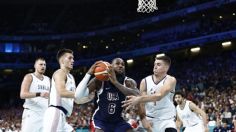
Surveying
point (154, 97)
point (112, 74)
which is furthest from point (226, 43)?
point (112, 74)

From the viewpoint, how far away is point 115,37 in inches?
1703

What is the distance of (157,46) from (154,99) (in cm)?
2930

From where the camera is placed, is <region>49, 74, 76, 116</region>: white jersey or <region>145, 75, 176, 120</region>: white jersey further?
<region>145, 75, 176, 120</region>: white jersey

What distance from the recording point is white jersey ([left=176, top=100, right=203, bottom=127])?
10.2 metres

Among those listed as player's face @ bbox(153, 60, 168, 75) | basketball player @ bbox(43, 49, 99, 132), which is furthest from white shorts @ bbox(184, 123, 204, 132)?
basketball player @ bbox(43, 49, 99, 132)

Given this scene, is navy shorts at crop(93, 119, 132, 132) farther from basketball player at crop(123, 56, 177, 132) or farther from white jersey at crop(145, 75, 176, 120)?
white jersey at crop(145, 75, 176, 120)

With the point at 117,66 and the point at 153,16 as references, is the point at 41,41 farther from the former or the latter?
the point at 117,66

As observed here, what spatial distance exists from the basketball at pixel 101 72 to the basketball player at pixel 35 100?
6.78 feet

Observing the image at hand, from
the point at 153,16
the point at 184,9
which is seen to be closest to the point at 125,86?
the point at 184,9

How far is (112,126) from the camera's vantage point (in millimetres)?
6293

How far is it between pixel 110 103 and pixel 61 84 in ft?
2.77

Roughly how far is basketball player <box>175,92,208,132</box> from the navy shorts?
388 cm

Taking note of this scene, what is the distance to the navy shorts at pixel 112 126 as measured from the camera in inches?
246

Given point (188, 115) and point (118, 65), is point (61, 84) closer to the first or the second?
point (118, 65)
